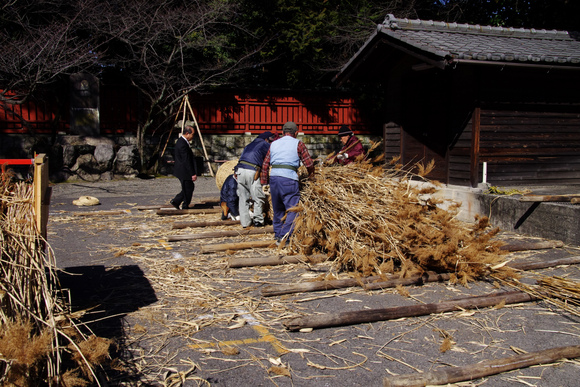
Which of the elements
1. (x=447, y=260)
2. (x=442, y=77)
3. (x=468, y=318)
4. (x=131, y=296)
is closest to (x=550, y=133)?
A: (x=442, y=77)

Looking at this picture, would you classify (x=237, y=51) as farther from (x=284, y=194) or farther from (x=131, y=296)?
(x=131, y=296)

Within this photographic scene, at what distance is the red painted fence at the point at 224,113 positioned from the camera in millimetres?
17375

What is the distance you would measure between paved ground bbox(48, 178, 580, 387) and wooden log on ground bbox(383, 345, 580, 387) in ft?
0.19

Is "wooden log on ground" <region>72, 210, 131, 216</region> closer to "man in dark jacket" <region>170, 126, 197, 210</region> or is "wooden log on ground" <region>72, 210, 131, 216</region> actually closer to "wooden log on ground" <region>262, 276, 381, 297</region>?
"man in dark jacket" <region>170, 126, 197, 210</region>

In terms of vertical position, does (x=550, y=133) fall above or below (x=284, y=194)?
above

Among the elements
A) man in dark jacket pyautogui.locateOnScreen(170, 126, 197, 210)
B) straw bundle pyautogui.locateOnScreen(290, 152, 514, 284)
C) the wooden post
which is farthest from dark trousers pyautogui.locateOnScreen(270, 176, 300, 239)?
the wooden post

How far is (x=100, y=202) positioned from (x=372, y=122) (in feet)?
44.8

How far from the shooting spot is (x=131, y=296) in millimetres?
5262

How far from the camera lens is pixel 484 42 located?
1160 centimetres

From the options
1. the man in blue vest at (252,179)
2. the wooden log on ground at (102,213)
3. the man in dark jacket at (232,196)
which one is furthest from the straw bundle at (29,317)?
the wooden log on ground at (102,213)

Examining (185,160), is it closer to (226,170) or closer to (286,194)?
(226,170)

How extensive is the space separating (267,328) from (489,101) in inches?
335

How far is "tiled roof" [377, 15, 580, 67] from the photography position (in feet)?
32.6

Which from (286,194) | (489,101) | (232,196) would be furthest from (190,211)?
(489,101)
